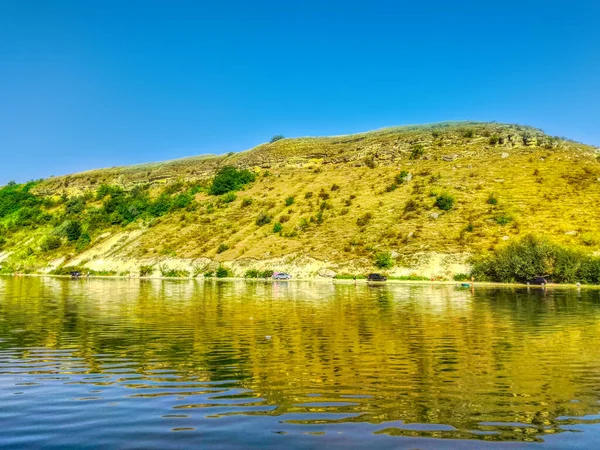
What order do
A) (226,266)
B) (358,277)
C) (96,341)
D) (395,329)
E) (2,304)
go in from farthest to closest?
(226,266)
(358,277)
(2,304)
(395,329)
(96,341)

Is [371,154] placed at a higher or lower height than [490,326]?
higher

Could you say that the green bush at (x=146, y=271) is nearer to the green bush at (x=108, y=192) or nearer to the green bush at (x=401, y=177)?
the green bush at (x=401, y=177)

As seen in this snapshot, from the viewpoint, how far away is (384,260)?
7250cm

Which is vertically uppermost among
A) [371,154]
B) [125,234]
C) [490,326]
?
[371,154]

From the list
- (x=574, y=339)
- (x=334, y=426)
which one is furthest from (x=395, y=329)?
(x=334, y=426)

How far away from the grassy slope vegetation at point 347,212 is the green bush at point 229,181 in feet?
2.50

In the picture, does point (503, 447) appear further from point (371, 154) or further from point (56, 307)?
point (371, 154)

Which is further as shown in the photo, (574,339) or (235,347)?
(574,339)

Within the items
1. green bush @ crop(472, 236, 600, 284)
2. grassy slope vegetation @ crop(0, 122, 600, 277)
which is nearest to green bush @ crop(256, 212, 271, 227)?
grassy slope vegetation @ crop(0, 122, 600, 277)

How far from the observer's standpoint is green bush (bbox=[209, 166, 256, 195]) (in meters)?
113

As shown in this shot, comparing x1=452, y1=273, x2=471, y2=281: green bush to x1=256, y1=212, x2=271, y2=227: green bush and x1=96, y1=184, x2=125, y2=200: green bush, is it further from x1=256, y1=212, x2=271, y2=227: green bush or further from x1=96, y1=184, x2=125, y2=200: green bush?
x1=96, y1=184, x2=125, y2=200: green bush

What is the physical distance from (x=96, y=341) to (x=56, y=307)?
16147mm

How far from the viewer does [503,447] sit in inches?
313

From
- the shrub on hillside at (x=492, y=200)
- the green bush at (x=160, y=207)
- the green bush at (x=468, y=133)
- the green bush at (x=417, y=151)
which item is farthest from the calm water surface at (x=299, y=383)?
the green bush at (x=468, y=133)
